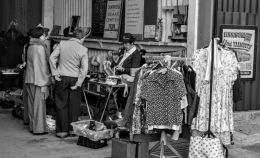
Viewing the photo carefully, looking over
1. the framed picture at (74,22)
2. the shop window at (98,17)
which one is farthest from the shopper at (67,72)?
the framed picture at (74,22)

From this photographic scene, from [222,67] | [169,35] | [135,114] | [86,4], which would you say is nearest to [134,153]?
[135,114]

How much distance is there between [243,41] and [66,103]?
3.69 metres

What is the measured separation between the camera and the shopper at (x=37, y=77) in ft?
27.6

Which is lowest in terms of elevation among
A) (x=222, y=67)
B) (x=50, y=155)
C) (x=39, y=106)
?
(x=50, y=155)

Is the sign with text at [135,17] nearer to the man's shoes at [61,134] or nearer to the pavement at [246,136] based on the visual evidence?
the pavement at [246,136]

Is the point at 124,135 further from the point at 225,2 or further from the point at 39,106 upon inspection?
the point at 225,2

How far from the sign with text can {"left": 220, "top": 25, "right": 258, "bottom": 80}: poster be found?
192 cm

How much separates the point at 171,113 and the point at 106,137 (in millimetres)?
1666

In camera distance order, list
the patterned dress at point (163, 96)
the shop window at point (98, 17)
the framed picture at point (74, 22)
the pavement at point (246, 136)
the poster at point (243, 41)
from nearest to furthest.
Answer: the patterned dress at point (163, 96) < the pavement at point (246, 136) < the poster at point (243, 41) < the shop window at point (98, 17) < the framed picture at point (74, 22)

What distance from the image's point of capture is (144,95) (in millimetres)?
6418

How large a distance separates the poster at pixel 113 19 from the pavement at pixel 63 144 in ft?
10.3

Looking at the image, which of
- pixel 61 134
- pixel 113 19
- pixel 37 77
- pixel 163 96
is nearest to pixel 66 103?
pixel 61 134

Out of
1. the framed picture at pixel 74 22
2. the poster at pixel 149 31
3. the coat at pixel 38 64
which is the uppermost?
the framed picture at pixel 74 22

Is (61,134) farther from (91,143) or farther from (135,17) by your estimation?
(135,17)
